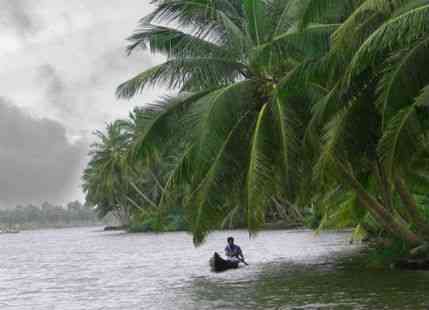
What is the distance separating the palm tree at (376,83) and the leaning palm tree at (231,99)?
1229 millimetres

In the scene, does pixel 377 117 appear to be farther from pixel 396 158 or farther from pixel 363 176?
pixel 363 176

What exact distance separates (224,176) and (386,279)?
6222 mm

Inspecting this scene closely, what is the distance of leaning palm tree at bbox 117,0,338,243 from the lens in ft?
52.5

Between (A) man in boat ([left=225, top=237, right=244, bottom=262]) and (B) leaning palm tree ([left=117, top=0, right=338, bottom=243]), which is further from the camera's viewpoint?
(A) man in boat ([left=225, top=237, right=244, bottom=262])

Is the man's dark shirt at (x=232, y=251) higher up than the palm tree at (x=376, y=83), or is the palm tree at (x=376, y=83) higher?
the palm tree at (x=376, y=83)

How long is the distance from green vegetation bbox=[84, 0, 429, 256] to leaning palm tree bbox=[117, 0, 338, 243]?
0.03 metres

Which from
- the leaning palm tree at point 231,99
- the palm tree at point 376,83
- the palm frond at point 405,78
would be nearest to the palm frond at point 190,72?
the leaning palm tree at point 231,99

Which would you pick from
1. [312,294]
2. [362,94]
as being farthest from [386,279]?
[362,94]

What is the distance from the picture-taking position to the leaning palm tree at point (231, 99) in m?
16.0

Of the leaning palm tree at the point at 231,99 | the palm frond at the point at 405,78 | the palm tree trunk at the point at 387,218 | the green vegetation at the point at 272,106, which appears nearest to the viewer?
the palm frond at the point at 405,78

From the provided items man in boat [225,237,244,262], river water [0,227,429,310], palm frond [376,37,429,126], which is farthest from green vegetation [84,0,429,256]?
man in boat [225,237,244,262]

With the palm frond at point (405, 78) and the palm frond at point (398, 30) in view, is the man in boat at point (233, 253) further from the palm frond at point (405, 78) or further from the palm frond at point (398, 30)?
the palm frond at point (398, 30)

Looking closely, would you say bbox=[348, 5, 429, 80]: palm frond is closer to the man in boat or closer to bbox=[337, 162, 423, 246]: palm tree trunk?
bbox=[337, 162, 423, 246]: palm tree trunk

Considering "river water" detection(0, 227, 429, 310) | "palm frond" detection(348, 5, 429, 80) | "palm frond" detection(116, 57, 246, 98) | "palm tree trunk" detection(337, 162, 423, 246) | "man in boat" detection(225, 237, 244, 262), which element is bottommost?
"river water" detection(0, 227, 429, 310)
